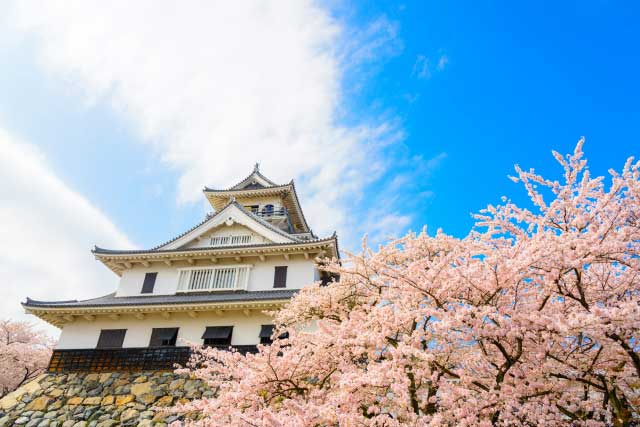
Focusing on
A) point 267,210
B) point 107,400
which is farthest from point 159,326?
point 267,210

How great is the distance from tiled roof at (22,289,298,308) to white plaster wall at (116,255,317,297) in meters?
0.44

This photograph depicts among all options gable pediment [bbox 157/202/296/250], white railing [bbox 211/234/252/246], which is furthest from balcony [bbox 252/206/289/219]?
white railing [bbox 211/234/252/246]

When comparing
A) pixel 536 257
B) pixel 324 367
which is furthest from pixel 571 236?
pixel 324 367

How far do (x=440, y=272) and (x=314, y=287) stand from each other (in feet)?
13.9

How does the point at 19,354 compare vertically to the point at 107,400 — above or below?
above

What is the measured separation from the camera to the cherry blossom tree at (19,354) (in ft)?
66.9

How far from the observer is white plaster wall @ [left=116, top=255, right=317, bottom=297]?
16422 millimetres

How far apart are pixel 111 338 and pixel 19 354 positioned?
9793mm

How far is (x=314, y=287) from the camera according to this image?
10.0 m

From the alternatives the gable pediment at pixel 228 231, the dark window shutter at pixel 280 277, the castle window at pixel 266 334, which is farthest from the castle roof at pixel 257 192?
the castle window at pixel 266 334

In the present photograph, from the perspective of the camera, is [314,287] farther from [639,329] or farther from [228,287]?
[228,287]

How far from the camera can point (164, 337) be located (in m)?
15.1

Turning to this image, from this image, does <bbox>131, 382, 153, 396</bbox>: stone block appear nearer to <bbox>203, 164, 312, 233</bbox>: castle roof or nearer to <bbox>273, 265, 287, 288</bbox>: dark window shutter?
<bbox>273, 265, 287, 288</bbox>: dark window shutter

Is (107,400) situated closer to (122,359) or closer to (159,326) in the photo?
(122,359)
